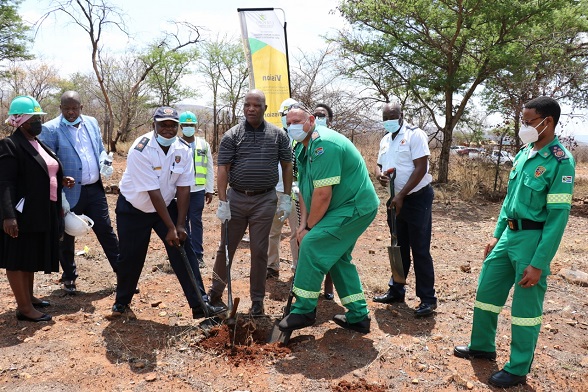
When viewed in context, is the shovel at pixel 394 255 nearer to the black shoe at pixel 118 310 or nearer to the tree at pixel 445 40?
the black shoe at pixel 118 310

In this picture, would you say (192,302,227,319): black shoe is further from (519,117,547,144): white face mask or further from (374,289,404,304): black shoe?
(519,117,547,144): white face mask

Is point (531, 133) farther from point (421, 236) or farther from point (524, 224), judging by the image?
point (421, 236)

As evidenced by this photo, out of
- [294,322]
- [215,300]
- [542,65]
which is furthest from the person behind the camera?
[542,65]

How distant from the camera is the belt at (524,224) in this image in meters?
3.04

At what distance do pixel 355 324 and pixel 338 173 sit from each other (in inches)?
50.0

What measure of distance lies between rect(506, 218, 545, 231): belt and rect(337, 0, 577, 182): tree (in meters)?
9.29

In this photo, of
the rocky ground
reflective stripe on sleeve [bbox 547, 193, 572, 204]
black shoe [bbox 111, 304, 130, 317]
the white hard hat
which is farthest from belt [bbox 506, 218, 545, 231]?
the white hard hat

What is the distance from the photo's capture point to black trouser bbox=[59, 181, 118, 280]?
15.6 ft

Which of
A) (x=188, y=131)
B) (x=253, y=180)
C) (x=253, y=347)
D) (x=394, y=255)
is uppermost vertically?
(x=188, y=131)

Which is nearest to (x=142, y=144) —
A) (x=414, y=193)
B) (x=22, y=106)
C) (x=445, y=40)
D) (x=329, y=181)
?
(x=22, y=106)

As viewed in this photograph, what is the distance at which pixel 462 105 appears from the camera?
12.5 metres

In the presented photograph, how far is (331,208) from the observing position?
364cm

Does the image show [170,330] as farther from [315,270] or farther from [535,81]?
[535,81]

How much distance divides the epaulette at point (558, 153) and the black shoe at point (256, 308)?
99.8 inches
